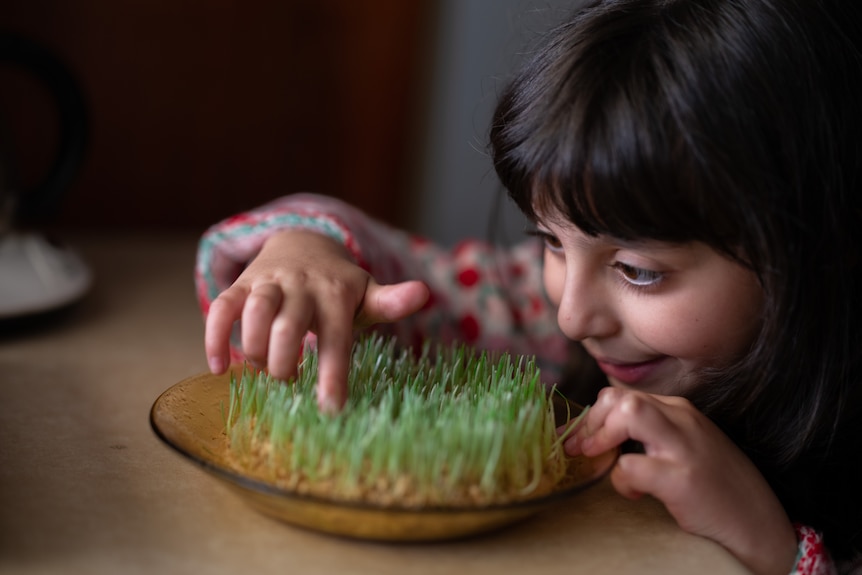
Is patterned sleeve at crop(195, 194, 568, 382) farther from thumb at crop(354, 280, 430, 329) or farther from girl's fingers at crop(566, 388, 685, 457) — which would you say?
girl's fingers at crop(566, 388, 685, 457)

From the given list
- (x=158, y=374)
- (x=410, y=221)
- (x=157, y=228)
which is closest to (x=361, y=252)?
(x=158, y=374)

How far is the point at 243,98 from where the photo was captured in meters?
1.33

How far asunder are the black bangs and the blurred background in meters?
0.43

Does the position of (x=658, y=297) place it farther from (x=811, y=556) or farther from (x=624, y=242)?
(x=811, y=556)

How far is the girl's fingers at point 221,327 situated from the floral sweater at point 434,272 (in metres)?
0.27

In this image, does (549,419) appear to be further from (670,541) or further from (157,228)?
(157,228)

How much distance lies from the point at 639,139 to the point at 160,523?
370mm

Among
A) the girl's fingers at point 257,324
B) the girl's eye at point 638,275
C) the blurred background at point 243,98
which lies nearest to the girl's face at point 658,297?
the girl's eye at point 638,275

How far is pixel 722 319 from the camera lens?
674 mm

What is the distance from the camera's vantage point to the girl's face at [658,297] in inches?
25.5

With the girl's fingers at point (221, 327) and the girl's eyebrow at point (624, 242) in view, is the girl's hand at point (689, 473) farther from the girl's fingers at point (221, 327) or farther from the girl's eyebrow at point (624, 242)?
the girl's fingers at point (221, 327)

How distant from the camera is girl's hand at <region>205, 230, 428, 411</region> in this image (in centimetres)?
56

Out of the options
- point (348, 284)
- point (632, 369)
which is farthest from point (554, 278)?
point (348, 284)

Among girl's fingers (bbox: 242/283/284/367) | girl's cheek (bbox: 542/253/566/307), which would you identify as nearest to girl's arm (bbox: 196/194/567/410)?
girl's fingers (bbox: 242/283/284/367)
